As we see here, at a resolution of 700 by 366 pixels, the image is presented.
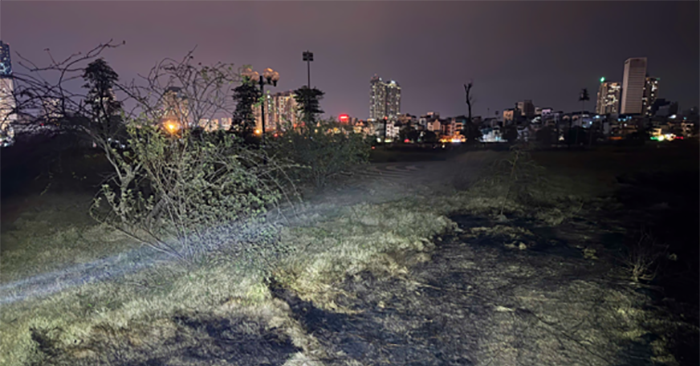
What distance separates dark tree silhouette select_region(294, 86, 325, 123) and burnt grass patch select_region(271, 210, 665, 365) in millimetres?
6937

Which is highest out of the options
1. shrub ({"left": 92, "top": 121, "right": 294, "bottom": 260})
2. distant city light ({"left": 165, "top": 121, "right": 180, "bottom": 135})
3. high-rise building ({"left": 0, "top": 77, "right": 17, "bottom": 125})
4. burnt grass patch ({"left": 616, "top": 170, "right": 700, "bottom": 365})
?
high-rise building ({"left": 0, "top": 77, "right": 17, "bottom": 125})

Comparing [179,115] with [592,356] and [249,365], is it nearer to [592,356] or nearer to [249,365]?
[249,365]

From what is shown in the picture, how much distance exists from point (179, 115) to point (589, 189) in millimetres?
15206

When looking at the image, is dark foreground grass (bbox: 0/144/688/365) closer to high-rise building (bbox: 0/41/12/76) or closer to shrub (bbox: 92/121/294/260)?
shrub (bbox: 92/121/294/260)

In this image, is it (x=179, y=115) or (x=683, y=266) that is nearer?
(x=179, y=115)

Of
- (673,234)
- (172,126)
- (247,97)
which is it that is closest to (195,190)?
(172,126)

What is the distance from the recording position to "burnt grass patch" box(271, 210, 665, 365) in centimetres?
333

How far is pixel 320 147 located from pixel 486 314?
8.25 meters

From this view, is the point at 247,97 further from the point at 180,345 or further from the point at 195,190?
the point at 180,345

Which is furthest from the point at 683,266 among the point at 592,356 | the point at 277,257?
the point at 277,257

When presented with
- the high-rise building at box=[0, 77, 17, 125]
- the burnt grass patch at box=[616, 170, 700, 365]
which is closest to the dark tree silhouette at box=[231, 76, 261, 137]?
the high-rise building at box=[0, 77, 17, 125]

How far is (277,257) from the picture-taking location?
17.8 ft

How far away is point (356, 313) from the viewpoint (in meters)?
4.09

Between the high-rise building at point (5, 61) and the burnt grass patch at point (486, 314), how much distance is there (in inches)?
171
